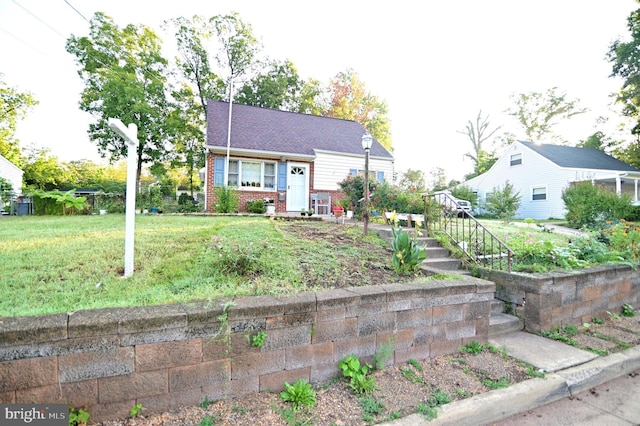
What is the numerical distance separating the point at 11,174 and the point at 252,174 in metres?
14.5

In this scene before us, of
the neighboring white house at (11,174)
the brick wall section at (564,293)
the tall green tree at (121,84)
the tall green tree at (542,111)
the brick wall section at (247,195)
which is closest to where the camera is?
the brick wall section at (564,293)

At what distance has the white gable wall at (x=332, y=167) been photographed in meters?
13.1

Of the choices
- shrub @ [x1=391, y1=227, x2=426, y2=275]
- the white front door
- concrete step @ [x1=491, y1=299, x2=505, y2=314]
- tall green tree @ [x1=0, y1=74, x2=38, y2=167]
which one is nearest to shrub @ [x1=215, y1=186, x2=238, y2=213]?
the white front door

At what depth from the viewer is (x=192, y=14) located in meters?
18.1

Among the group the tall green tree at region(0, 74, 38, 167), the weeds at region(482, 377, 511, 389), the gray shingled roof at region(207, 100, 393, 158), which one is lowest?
the weeds at region(482, 377, 511, 389)

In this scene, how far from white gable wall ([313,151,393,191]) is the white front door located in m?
0.44

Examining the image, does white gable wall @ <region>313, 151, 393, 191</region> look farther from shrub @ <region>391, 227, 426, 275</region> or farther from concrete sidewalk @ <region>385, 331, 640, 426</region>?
concrete sidewalk @ <region>385, 331, 640, 426</region>

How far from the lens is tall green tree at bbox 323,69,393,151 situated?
955 inches

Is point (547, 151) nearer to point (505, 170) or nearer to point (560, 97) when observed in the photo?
point (505, 170)

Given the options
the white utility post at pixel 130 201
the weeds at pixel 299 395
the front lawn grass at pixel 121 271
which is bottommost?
the weeds at pixel 299 395

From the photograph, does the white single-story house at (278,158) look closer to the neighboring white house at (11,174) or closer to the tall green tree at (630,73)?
the neighboring white house at (11,174)

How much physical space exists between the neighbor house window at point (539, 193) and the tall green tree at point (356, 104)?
37.9ft

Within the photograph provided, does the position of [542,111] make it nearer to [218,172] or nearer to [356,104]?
[356,104]

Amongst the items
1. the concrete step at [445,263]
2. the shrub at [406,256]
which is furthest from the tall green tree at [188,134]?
the shrub at [406,256]
